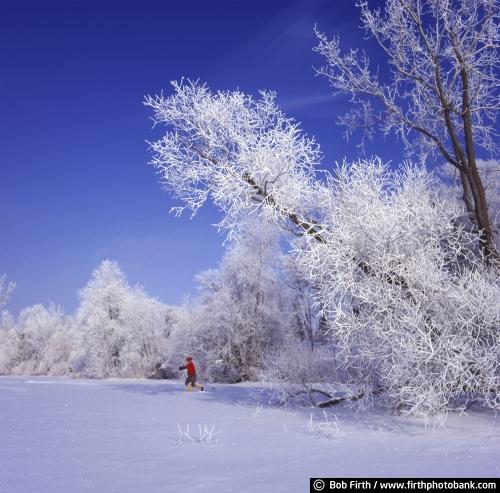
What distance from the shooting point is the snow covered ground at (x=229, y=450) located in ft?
18.9

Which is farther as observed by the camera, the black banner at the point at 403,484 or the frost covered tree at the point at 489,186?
the frost covered tree at the point at 489,186

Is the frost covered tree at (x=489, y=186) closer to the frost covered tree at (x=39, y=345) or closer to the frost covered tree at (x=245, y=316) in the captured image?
the frost covered tree at (x=245, y=316)

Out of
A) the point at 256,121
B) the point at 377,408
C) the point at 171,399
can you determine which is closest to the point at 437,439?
the point at 377,408

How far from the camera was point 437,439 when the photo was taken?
8.23 metres

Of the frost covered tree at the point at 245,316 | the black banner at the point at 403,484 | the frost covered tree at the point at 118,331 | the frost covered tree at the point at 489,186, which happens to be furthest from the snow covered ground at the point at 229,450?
the frost covered tree at the point at 118,331

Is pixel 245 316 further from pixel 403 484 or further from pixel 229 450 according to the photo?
pixel 403 484

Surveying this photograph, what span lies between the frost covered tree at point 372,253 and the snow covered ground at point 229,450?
98 centimetres

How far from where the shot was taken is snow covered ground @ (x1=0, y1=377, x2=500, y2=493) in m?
5.76

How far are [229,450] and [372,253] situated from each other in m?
4.69

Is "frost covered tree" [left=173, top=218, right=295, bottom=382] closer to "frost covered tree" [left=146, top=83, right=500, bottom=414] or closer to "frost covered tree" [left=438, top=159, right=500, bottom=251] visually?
"frost covered tree" [left=438, top=159, right=500, bottom=251]

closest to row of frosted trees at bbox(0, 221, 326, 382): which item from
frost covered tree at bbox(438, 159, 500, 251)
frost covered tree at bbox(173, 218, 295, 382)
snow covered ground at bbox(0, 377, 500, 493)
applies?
frost covered tree at bbox(173, 218, 295, 382)

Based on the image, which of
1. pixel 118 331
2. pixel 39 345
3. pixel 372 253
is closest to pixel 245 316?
pixel 118 331

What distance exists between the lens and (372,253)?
10.3 m

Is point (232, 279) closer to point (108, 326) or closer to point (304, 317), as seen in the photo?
point (304, 317)
